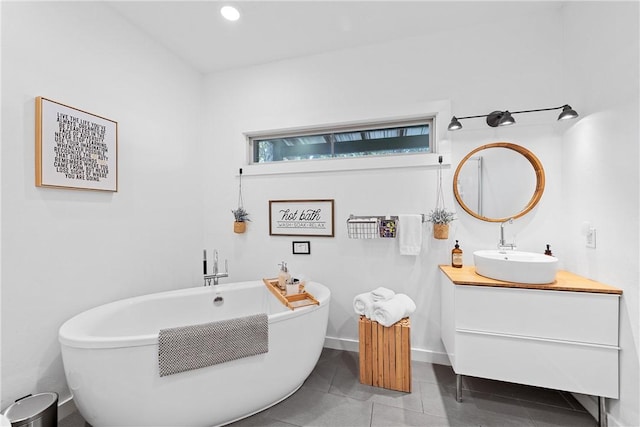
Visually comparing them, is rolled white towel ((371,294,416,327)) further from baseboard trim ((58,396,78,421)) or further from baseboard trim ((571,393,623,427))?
baseboard trim ((58,396,78,421))

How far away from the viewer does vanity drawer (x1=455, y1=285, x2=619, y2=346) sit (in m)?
1.49

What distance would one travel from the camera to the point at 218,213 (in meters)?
2.86

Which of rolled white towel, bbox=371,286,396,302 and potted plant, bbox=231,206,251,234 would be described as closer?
rolled white towel, bbox=371,286,396,302

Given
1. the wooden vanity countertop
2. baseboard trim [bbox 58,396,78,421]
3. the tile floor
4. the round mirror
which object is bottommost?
the tile floor

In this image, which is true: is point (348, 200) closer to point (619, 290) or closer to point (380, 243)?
point (380, 243)

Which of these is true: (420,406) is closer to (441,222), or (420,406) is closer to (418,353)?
(418,353)

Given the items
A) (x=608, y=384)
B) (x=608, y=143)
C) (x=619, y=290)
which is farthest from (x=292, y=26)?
(x=608, y=384)

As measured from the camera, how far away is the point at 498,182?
7.16ft

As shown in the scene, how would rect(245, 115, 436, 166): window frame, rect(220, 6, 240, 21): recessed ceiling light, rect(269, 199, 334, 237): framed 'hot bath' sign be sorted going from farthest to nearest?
rect(269, 199, 334, 237): framed 'hot bath' sign, rect(245, 115, 436, 166): window frame, rect(220, 6, 240, 21): recessed ceiling light

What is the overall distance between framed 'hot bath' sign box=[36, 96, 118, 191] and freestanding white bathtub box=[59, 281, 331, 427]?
0.84 meters

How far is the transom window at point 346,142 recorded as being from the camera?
8.01 ft

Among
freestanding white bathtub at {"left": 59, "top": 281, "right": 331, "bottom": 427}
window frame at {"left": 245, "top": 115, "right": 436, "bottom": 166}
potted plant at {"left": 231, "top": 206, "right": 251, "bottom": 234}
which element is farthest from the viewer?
potted plant at {"left": 231, "top": 206, "right": 251, "bottom": 234}

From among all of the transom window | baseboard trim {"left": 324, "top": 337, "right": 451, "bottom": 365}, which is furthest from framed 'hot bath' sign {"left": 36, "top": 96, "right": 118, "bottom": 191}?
baseboard trim {"left": 324, "top": 337, "right": 451, "bottom": 365}

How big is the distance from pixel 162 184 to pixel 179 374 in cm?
166
